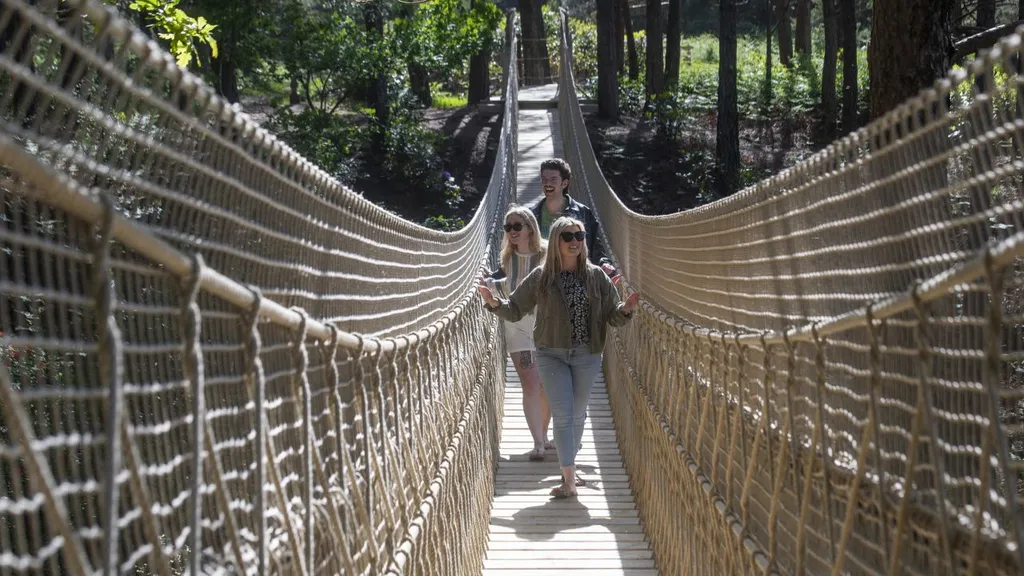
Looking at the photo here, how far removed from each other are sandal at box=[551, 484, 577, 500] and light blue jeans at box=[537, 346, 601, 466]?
0.20 meters

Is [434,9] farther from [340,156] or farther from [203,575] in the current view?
[203,575]

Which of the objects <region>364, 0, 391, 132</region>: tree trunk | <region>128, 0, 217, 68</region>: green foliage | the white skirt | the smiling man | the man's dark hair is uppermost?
<region>364, 0, 391, 132</region>: tree trunk

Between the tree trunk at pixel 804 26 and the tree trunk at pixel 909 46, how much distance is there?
20247mm

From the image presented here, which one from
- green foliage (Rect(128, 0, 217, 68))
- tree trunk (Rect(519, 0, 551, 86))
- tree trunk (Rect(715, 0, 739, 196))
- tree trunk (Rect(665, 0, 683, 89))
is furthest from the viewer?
tree trunk (Rect(519, 0, 551, 86))

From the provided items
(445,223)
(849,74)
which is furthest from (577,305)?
(849,74)

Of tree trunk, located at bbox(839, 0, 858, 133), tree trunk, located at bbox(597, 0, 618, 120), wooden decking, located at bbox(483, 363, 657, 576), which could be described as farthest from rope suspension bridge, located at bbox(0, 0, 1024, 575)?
tree trunk, located at bbox(597, 0, 618, 120)

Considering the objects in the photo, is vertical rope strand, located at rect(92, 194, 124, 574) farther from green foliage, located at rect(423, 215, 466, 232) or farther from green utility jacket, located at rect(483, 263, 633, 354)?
green foliage, located at rect(423, 215, 466, 232)

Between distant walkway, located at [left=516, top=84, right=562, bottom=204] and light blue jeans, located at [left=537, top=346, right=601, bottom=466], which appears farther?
distant walkway, located at [left=516, top=84, right=562, bottom=204]

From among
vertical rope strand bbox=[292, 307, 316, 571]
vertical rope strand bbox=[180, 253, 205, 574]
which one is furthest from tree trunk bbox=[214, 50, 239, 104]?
vertical rope strand bbox=[180, 253, 205, 574]

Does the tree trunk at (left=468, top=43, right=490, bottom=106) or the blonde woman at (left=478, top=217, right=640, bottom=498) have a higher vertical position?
the tree trunk at (left=468, top=43, right=490, bottom=106)

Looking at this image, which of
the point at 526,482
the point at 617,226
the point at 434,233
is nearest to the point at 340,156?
the point at 617,226

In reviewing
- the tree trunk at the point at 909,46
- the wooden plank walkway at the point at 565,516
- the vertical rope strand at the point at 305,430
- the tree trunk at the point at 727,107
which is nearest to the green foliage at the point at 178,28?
the wooden plank walkway at the point at 565,516

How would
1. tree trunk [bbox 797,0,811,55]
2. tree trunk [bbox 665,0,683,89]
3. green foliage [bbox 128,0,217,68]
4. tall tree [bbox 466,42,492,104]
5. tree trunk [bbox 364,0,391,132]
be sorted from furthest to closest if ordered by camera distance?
tree trunk [bbox 797,0,811,55] < tall tree [bbox 466,42,492,104] < tree trunk [bbox 665,0,683,89] < tree trunk [bbox 364,0,391,132] < green foliage [bbox 128,0,217,68]

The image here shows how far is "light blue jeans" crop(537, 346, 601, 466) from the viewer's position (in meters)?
4.82
